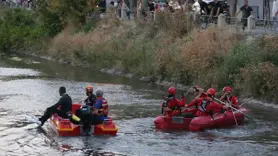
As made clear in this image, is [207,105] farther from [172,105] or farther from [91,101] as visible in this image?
[91,101]

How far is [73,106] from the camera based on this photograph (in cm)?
2211

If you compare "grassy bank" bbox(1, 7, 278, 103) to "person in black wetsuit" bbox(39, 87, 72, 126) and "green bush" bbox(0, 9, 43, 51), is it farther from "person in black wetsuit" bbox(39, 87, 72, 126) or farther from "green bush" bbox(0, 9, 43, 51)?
"person in black wetsuit" bbox(39, 87, 72, 126)

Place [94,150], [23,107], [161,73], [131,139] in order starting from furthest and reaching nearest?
1. [161,73]
2. [23,107]
3. [131,139]
4. [94,150]

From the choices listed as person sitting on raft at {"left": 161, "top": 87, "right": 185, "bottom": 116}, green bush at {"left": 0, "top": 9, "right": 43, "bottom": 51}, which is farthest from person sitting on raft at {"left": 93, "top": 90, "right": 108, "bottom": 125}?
green bush at {"left": 0, "top": 9, "right": 43, "bottom": 51}

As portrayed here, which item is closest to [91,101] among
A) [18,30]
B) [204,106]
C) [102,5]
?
[204,106]

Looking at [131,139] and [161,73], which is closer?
[131,139]

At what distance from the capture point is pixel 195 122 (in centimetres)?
2125

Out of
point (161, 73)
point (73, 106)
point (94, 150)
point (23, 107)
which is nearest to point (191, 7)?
point (161, 73)

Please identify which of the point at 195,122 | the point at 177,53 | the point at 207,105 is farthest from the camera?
the point at 177,53

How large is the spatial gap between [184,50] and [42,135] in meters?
12.7

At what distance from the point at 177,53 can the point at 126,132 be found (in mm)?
11996

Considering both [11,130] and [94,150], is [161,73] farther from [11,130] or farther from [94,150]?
[94,150]

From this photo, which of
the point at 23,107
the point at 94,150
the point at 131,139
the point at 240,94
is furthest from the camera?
the point at 240,94

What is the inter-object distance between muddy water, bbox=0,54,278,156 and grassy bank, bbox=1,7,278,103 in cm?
139
